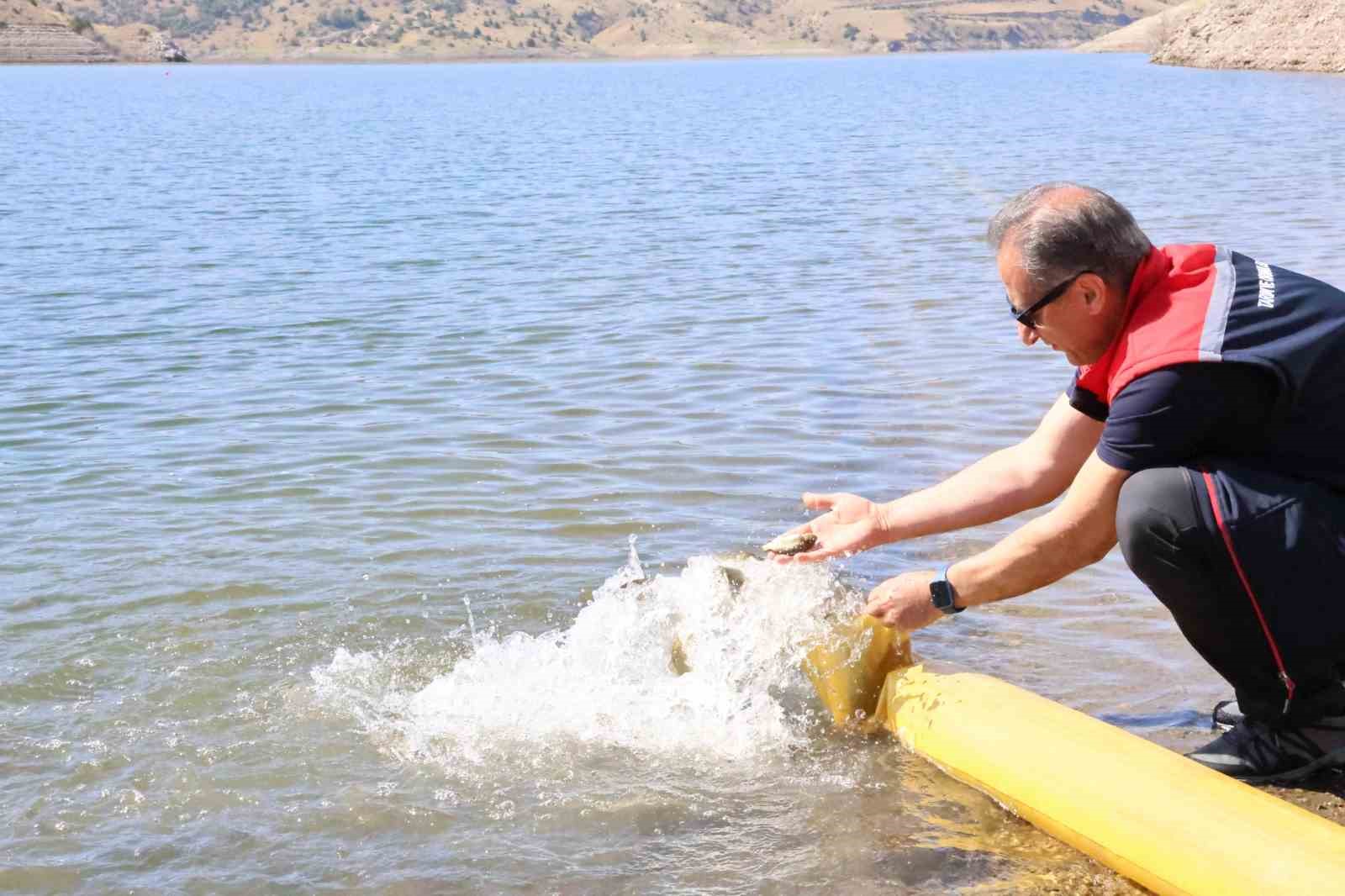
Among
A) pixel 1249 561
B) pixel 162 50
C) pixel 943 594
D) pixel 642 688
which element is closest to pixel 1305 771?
pixel 1249 561

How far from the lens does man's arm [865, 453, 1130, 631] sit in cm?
387

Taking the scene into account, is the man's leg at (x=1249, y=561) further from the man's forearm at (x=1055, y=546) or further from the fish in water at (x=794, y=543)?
the fish in water at (x=794, y=543)

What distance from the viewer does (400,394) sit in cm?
1006

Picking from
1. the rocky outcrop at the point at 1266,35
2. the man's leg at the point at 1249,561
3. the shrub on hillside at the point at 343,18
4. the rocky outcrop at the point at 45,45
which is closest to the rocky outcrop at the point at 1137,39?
the rocky outcrop at the point at 1266,35

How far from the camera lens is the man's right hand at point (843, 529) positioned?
4648 millimetres

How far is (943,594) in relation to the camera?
4.17 m

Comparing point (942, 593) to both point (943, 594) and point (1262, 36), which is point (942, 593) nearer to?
point (943, 594)

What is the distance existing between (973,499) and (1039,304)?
98cm

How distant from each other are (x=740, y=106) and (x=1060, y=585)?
174ft

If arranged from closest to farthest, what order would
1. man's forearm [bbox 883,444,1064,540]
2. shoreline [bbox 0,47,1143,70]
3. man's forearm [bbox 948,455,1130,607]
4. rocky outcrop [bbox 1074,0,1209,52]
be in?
man's forearm [bbox 948,455,1130,607] → man's forearm [bbox 883,444,1064,540] → rocky outcrop [bbox 1074,0,1209,52] → shoreline [bbox 0,47,1143,70]

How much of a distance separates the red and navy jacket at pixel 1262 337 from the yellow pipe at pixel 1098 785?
874mm

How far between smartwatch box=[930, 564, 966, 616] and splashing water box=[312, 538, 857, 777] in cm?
66

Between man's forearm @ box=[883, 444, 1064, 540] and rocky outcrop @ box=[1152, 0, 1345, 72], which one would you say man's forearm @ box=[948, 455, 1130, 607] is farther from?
rocky outcrop @ box=[1152, 0, 1345, 72]

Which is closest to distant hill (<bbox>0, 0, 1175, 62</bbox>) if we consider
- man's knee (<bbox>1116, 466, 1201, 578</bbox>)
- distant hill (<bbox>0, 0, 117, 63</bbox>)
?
distant hill (<bbox>0, 0, 117, 63</bbox>)
